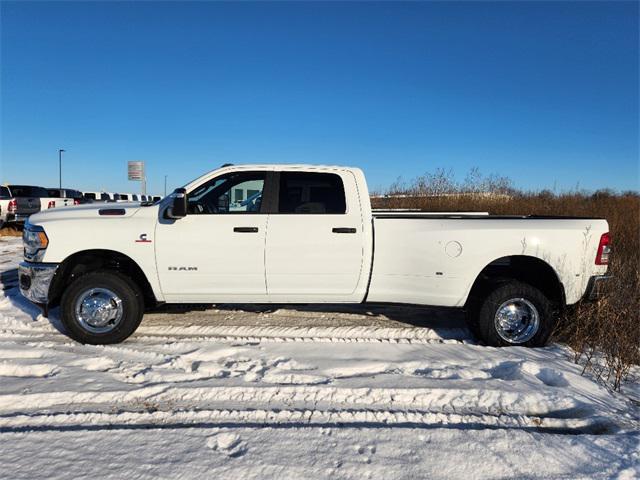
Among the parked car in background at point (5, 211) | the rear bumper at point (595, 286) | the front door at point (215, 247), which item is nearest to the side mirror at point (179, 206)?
the front door at point (215, 247)

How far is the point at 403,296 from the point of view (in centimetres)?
477

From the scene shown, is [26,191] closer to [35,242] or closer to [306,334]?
[35,242]

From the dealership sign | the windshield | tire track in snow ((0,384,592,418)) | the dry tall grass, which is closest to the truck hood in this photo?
tire track in snow ((0,384,592,418))

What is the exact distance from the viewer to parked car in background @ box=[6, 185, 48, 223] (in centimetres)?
1510

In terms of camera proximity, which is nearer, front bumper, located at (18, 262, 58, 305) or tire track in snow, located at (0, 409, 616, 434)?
tire track in snow, located at (0, 409, 616, 434)

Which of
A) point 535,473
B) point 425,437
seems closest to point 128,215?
point 425,437

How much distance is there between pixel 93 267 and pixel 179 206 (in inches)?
50.6

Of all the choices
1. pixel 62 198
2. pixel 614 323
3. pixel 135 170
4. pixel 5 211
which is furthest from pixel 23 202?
pixel 614 323

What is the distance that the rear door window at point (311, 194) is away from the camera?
4.74m

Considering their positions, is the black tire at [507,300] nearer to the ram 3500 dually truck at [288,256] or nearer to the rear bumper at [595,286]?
the ram 3500 dually truck at [288,256]

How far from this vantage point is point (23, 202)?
50.1ft

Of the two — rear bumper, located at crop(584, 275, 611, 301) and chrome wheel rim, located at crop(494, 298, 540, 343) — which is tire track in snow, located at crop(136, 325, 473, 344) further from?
rear bumper, located at crop(584, 275, 611, 301)

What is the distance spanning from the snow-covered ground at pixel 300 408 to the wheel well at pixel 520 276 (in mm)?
599

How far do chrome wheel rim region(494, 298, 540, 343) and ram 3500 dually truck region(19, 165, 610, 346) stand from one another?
1cm
